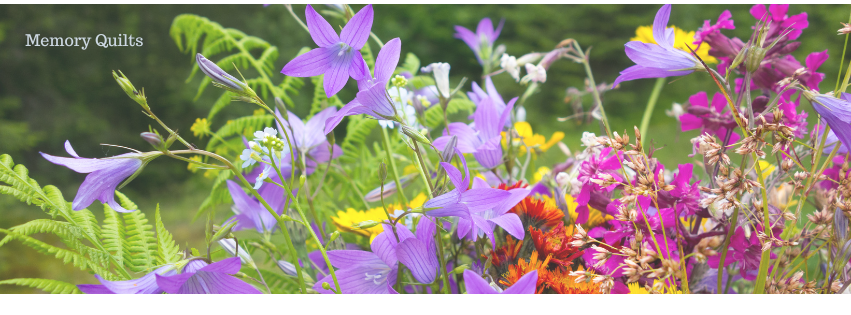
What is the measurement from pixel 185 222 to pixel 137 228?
3.30 meters

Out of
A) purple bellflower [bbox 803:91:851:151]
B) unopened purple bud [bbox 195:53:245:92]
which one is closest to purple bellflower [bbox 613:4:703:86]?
purple bellflower [bbox 803:91:851:151]

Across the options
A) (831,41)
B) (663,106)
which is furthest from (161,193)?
(831,41)

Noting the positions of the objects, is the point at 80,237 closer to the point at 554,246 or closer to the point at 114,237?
the point at 114,237

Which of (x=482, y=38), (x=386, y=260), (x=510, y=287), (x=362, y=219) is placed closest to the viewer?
(x=510, y=287)

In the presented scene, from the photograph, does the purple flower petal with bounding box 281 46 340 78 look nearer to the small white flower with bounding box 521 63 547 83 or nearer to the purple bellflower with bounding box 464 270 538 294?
the purple bellflower with bounding box 464 270 538 294

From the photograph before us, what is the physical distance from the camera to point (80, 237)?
0.42 meters

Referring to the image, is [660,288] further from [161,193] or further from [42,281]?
[161,193]

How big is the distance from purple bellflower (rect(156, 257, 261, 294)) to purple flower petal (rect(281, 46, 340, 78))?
0.13 metres

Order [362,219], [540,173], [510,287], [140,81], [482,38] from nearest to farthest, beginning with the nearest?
[510,287] < [362,219] < [540,173] < [482,38] < [140,81]

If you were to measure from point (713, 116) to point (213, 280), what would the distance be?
454 mm

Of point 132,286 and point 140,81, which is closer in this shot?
point 132,286

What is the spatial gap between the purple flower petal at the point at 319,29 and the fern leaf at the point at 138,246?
26 centimetres

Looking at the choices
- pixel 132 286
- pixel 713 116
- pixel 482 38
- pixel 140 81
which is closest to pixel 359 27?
pixel 132 286

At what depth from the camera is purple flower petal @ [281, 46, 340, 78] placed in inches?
13.8
